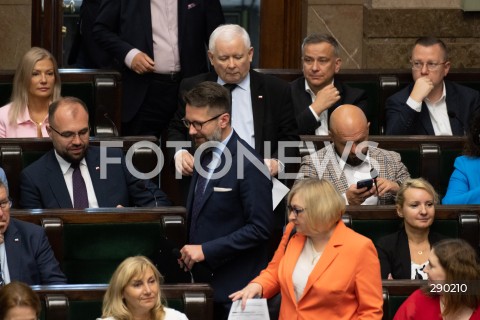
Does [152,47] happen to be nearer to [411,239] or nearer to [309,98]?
[309,98]

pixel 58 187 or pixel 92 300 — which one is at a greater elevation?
pixel 58 187

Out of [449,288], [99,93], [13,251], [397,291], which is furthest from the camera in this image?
[99,93]

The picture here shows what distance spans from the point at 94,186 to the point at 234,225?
2.75 ft

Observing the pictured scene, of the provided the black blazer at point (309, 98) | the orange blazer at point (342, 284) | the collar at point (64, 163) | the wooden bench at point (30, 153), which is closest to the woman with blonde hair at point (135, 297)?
the orange blazer at point (342, 284)

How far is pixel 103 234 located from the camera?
231 inches

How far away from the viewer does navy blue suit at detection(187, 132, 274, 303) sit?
5660 mm

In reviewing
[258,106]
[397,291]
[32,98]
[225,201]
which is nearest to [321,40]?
[258,106]

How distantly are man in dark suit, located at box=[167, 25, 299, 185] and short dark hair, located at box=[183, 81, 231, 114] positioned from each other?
759mm

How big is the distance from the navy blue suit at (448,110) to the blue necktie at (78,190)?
182 cm

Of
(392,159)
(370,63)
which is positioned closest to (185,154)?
(392,159)

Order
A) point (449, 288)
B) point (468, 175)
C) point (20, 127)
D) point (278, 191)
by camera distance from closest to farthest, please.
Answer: point (449, 288), point (278, 191), point (468, 175), point (20, 127)

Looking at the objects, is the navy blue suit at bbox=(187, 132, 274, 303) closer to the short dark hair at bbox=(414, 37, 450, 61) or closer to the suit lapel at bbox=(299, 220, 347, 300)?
the suit lapel at bbox=(299, 220, 347, 300)

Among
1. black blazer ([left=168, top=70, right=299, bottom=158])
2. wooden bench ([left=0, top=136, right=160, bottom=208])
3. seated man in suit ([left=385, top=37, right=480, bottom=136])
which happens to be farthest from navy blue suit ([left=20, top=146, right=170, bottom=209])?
seated man in suit ([left=385, top=37, right=480, bottom=136])

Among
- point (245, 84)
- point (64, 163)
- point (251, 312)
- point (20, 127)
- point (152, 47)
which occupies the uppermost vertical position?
point (152, 47)
